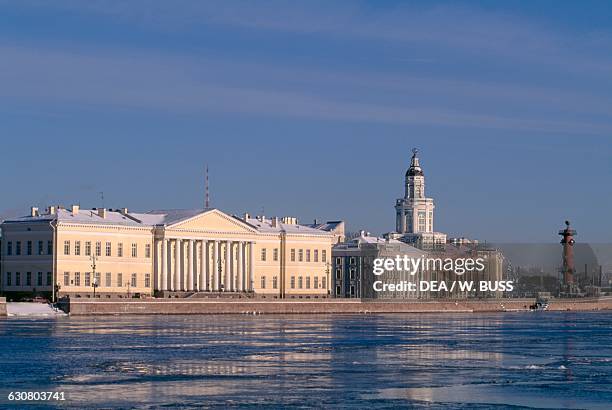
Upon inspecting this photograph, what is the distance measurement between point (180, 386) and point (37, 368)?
681 cm

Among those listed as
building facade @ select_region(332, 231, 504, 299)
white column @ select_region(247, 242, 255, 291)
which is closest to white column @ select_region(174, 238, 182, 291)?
white column @ select_region(247, 242, 255, 291)

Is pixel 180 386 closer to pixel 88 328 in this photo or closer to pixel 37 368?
pixel 37 368

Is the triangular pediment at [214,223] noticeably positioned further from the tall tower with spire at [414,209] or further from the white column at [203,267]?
the tall tower with spire at [414,209]

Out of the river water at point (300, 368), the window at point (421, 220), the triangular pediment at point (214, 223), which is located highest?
the window at point (421, 220)

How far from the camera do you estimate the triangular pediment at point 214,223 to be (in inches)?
4523

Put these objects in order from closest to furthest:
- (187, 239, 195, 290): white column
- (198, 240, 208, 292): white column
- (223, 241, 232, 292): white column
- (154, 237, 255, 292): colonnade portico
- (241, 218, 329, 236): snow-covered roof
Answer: (154, 237, 255, 292): colonnade portico
(187, 239, 195, 290): white column
(198, 240, 208, 292): white column
(223, 241, 232, 292): white column
(241, 218, 329, 236): snow-covered roof

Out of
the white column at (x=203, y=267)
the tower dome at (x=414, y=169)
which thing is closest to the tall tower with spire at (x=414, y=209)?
the tower dome at (x=414, y=169)

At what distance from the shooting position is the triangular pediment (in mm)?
114875

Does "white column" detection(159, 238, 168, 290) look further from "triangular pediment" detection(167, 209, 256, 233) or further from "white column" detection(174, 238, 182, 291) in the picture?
"triangular pediment" detection(167, 209, 256, 233)

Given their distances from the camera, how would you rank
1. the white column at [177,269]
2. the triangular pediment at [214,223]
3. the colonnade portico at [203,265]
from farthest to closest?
the triangular pediment at [214,223]
the white column at [177,269]
the colonnade portico at [203,265]

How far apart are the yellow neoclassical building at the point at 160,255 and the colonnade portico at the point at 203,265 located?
80 millimetres

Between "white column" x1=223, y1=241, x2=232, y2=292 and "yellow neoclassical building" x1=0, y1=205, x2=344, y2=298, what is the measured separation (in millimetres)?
84

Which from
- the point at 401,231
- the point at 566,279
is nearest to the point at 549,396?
the point at 566,279

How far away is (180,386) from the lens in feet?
121
